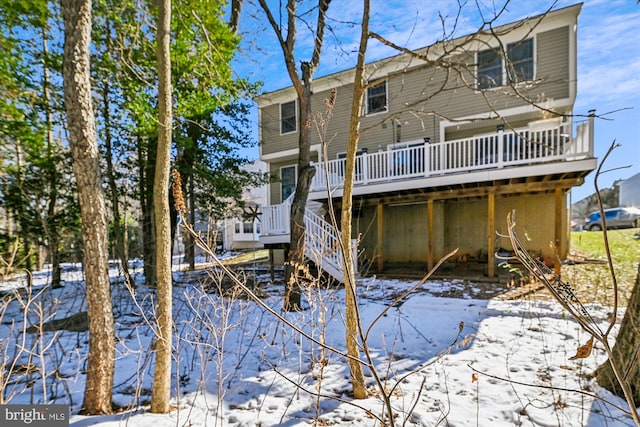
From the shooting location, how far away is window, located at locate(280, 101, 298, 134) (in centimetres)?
1274

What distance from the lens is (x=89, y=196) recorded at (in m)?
2.48

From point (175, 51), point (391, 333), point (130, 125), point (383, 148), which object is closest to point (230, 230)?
point (383, 148)

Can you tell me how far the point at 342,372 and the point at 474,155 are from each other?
6.57 meters

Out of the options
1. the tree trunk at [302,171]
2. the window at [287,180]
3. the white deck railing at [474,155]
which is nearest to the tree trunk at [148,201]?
the tree trunk at [302,171]

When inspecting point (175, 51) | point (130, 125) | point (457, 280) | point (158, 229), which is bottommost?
point (457, 280)

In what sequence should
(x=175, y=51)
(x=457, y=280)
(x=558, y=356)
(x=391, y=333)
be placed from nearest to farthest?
(x=558, y=356) → (x=391, y=333) → (x=175, y=51) → (x=457, y=280)

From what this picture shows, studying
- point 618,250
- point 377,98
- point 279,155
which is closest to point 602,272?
point 618,250

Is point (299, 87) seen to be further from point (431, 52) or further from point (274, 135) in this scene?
point (274, 135)

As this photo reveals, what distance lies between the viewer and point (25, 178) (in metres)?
5.53

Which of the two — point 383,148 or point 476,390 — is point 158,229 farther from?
point 383,148

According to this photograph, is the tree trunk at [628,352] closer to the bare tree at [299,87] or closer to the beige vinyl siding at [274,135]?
the bare tree at [299,87]

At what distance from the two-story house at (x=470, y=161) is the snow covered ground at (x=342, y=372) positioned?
2341 mm

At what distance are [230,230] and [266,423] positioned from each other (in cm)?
1905

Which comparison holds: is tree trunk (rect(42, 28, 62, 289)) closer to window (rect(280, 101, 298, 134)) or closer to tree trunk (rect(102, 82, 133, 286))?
tree trunk (rect(102, 82, 133, 286))
